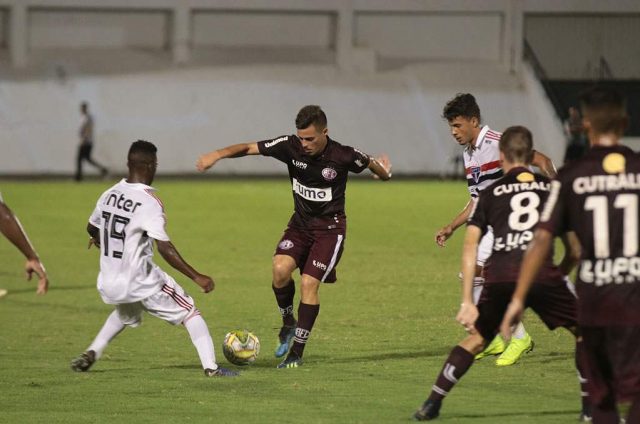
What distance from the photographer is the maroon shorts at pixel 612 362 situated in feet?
19.8

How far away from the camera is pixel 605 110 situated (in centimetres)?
614

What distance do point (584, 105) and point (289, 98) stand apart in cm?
3624

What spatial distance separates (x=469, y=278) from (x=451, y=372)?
788 millimetres

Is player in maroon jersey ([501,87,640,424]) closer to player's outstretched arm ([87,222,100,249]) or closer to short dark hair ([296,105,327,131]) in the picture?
short dark hair ([296,105,327,131])

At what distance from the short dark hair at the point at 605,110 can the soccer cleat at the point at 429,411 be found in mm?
2277

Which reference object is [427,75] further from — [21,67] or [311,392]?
[311,392]

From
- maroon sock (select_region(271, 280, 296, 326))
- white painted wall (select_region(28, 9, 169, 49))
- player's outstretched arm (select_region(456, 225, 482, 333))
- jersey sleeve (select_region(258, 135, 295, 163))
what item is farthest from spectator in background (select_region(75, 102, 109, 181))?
player's outstretched arm (select_region(456, 225, 482, 333))

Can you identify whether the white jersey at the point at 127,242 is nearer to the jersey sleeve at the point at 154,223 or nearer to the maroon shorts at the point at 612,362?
the jersey sleeve at the point at 154,223

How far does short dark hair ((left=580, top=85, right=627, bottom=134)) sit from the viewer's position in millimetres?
6133

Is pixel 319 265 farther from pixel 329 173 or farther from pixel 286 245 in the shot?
pixel 329 173

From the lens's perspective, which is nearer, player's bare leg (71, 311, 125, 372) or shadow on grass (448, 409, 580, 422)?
shadow on grass (448, 409, 580, 422)

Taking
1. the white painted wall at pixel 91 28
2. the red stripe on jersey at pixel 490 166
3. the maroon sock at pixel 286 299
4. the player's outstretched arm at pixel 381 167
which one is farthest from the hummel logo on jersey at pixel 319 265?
the white painted wall at pixel 91 28

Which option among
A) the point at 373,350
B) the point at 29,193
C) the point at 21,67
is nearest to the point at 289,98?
the point at 21,67

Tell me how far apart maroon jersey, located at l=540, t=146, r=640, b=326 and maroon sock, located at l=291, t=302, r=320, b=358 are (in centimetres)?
418
